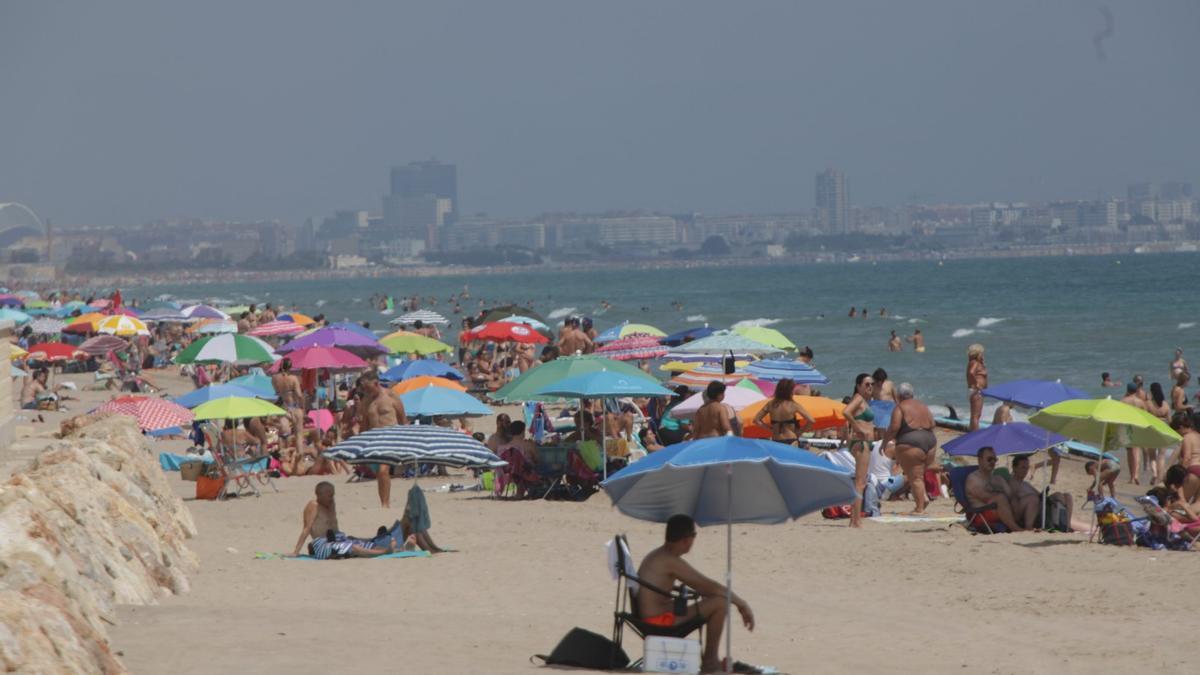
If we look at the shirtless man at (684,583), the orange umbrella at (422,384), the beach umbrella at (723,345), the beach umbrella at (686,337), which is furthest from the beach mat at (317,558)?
Answer: the beach umbrella at (686,337)

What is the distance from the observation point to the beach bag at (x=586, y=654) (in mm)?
6816

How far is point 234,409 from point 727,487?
7.89 m

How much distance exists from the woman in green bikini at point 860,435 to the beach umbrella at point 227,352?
28.2ft

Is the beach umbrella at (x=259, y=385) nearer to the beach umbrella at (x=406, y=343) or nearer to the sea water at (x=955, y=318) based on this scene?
the beach umbrella at (x=406, y=343)

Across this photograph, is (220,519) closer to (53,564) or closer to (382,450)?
(382,450)

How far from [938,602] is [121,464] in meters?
5.27

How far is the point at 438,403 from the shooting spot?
15.1 metres

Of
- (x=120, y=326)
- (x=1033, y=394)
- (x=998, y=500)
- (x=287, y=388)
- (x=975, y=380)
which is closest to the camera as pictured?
(x=998, y=500)

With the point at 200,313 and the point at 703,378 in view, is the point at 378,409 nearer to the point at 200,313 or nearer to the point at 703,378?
the point at 703,378

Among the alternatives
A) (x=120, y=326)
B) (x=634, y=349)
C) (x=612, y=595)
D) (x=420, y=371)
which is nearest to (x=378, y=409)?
(x=420, y=371)

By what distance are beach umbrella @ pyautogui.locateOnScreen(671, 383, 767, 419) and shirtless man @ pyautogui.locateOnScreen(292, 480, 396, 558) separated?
15.3 ft

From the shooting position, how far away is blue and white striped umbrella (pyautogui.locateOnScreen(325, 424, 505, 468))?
36.6ft

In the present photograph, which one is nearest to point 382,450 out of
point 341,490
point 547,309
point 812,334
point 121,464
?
point 121,464

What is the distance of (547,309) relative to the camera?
272 ft
